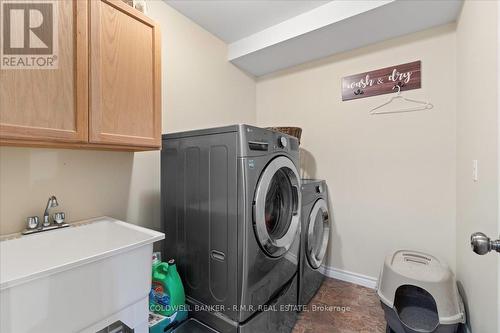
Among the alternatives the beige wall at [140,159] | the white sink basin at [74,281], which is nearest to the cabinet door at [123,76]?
the beige wall at [140,159]

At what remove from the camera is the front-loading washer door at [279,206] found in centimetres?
133

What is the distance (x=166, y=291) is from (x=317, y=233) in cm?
147

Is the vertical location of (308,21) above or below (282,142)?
above

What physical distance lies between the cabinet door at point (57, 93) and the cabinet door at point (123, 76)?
0.04 metres

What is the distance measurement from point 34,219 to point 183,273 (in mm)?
866

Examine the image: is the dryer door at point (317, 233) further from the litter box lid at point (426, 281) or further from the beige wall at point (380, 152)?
the litter box lid at point (426, 281)

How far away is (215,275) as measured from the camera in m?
1.31

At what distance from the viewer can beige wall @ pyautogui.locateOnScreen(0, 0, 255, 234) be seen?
1.20 metres

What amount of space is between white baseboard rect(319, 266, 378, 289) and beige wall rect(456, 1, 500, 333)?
2.34ft

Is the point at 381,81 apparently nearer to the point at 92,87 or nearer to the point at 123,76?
the point at 123,76

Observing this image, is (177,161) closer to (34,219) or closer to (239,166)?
(239,166)

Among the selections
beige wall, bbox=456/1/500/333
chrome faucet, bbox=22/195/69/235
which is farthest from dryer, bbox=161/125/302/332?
beige wall, bbox=456/1/500/333

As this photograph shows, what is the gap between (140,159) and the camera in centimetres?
174

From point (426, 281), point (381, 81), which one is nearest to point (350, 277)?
point (426, 281)
